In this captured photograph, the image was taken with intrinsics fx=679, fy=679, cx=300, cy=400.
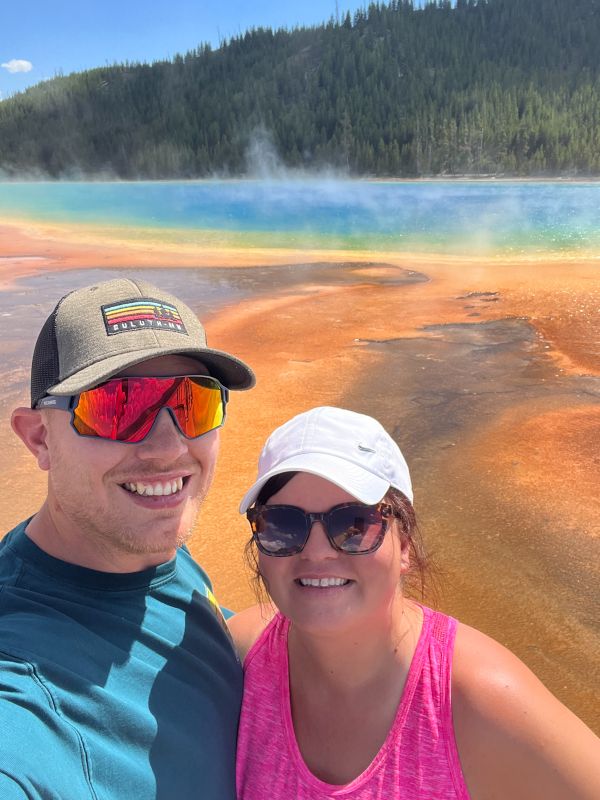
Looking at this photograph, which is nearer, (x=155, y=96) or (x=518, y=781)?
(x=518, y=781)

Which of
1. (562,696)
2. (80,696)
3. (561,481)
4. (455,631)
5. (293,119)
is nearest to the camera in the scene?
(80,696)

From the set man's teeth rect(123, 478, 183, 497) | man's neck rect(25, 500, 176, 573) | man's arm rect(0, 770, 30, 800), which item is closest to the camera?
man's arm rect(0, 770, 30, 800)

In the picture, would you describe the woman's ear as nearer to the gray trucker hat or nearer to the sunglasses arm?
the gray trucker hat

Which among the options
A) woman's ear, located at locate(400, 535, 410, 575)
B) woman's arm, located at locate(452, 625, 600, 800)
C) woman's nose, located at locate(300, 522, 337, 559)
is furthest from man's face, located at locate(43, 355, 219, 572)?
woman's arm, located at locate(452, 625, 600, 800)

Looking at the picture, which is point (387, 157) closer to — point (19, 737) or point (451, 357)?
point (451, 357)

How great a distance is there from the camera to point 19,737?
1.09 m

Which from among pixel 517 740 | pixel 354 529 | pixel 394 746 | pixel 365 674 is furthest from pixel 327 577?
pixel 517 740

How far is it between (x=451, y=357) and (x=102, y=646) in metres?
6.97

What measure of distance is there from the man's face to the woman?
0.20 m

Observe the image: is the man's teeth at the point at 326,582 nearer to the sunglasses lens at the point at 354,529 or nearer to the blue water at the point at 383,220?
the sunglasses lens at the point at 354,529

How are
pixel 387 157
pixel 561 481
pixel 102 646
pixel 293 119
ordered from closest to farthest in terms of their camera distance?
pixel 102 646 < pixel 561 481 < pixel 387 157 < pixel 293 119

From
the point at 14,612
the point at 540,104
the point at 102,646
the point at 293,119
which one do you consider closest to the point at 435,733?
the point at 102,646

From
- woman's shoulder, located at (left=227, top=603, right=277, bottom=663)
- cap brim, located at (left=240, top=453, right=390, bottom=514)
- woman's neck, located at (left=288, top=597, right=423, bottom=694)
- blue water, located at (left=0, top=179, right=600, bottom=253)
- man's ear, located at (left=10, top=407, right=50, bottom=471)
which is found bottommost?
blue water, located at (left=0, top=179, right=600, bottom=253)

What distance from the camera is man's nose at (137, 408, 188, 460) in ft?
5.52
